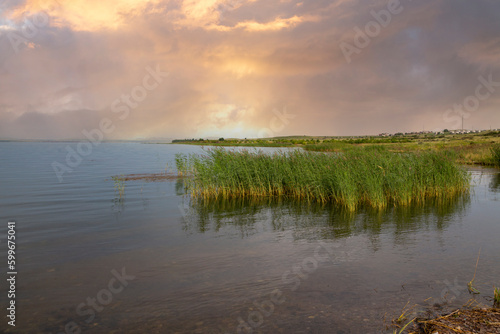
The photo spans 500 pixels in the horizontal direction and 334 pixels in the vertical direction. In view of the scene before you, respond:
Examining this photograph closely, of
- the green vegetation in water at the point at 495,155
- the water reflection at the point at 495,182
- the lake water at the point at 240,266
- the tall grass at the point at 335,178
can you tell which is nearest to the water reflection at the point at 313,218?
the lake water at the point at 240,266

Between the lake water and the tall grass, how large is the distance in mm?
1685

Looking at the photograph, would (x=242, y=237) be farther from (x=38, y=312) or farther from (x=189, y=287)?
(x=38, y=312)

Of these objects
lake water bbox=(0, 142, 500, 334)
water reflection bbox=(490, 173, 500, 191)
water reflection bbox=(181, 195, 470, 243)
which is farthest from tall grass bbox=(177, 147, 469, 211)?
water reflection bbox=(490, 173, 500, 191)

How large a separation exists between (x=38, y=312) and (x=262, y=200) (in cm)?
1442

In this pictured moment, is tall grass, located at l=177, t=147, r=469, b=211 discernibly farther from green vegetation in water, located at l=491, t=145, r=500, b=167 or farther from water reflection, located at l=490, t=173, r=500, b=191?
green vegetation in water, located at l=491, t=145, r=500, b=167

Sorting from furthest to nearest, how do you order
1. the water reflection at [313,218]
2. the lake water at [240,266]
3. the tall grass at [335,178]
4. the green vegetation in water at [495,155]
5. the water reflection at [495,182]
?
the green vegetation in water at [495,155] < the water reflection at [495,182] < the tall grass at [335,178] < the water reflection at [313,218] < the lake water at [240,266]

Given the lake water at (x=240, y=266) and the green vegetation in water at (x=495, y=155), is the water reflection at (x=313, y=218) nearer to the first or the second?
the lake water at (x=240, y=266)

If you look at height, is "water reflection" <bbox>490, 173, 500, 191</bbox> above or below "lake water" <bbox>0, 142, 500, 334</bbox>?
above

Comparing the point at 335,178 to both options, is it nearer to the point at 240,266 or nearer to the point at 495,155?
the point at 240,266

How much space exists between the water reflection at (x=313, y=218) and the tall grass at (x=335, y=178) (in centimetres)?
107

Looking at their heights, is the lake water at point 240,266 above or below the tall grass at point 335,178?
below

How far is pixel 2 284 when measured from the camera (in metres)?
8.43

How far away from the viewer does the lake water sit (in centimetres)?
682

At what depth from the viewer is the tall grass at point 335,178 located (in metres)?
18.4
